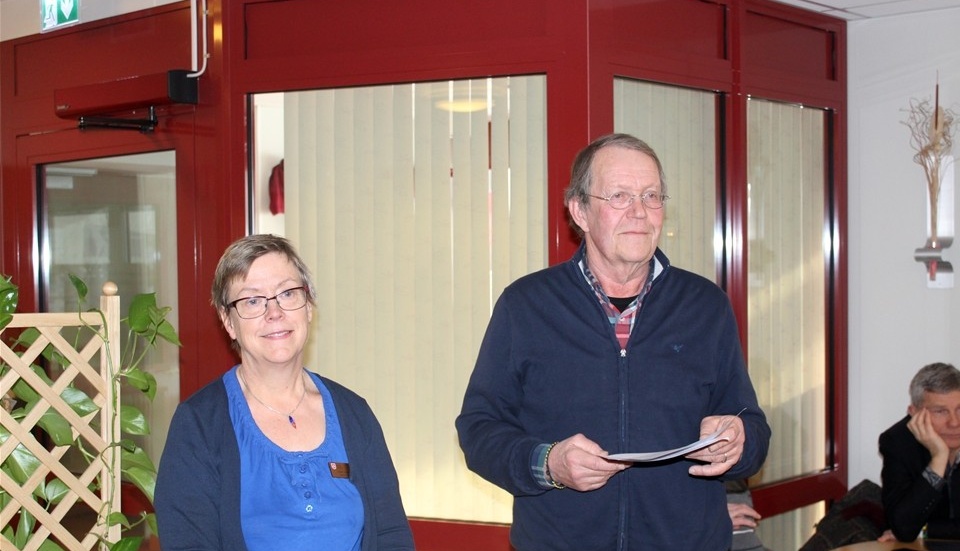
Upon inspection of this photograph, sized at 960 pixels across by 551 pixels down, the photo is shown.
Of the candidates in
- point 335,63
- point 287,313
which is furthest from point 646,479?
point 335,63

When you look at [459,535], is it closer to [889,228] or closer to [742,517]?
[742,517]

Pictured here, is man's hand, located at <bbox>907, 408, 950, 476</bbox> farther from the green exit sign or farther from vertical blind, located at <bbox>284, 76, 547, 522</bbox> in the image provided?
the green exit sign

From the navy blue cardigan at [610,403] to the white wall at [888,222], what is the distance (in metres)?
2.70

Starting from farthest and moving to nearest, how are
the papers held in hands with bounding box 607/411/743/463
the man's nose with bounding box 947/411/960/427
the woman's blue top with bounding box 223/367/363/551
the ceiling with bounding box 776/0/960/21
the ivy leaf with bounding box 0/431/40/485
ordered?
the ceiling with bounding box 776/0/960/21 < the man's nose with bounding box 947/411/960/427 < the ivy leaf with bounding box 0/431/40/485 < the woman's blue top with bounding box 223/367/363/551 < the papers held in hands with bounding box 607/411/743/463

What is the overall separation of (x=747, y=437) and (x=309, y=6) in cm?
266

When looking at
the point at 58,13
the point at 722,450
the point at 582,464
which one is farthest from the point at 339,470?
the point at 58,13

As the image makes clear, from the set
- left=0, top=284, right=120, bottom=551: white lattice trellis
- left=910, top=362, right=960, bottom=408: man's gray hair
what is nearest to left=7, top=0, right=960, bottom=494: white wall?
left=910, top=362, right=960, bottom=408: man's gray hair

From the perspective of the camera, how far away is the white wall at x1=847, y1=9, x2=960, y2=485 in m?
4.59

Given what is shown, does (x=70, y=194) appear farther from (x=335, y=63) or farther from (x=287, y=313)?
(x=287, y=313)

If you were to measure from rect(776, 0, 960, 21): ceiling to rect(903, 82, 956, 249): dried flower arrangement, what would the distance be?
336 millimetres

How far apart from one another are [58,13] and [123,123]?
712 millimetres

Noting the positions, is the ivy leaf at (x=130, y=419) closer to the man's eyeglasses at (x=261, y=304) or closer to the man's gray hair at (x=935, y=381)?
the man's eyeglasses at (x=261, y=304)

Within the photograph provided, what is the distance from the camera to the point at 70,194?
511cm

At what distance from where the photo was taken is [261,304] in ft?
6.98
